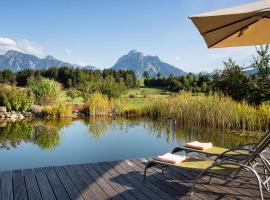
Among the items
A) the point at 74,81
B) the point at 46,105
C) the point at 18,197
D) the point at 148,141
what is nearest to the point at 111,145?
the point at 148,141

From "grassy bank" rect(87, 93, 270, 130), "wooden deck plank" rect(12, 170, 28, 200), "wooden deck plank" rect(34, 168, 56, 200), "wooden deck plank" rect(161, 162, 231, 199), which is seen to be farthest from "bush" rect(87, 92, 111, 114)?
"wooden deck plank" rect(161, 162, 231, 199)

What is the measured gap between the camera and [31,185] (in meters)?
4.05

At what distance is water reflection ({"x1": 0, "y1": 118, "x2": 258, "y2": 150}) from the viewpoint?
29.2 feet

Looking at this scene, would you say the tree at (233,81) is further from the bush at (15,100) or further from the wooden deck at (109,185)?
the wooden deck at (109,185)

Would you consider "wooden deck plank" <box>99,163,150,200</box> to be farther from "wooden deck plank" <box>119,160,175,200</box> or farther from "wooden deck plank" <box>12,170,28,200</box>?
"wooden deck plank" <box>12,170,28,200</box>

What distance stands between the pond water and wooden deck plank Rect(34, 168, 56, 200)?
2155 mm

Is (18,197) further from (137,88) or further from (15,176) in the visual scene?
(137,88)

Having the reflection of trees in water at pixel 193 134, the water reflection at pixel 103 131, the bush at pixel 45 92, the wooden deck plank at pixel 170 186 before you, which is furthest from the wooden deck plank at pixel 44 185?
the bush at pixel 45 92

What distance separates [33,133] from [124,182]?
6444mm

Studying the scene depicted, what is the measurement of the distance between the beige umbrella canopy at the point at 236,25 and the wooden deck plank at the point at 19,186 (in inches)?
96.0

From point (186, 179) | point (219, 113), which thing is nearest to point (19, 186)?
point (186, 179)

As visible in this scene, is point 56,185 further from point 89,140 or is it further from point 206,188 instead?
point 89,140

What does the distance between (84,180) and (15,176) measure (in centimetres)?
85

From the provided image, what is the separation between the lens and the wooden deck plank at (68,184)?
3727 millimetres
